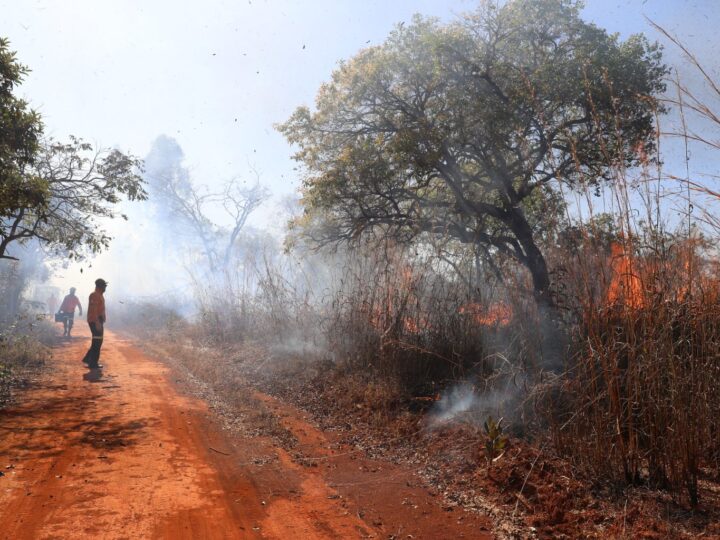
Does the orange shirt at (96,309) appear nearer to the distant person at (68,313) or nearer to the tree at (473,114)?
the tree at (473,114)

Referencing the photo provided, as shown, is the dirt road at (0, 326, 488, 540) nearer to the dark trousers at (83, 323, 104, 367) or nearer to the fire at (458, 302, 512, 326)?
the fire at (458, 302, 512, 326)

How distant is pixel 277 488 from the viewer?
387cm

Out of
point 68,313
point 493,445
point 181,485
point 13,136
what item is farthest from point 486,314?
point 68,313

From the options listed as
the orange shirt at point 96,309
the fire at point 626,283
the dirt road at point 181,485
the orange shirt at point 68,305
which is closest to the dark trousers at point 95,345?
the orange shirt at point 96,309

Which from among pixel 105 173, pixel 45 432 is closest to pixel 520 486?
pixel 45 432

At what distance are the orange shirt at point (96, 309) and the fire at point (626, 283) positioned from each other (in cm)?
893

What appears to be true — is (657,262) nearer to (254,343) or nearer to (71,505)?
(71,505)

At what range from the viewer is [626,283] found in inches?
127

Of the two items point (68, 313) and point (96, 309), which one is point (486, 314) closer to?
point (96, 309)

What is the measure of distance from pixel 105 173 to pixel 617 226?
9416 mm

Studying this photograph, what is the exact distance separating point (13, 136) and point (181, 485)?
17.1ft

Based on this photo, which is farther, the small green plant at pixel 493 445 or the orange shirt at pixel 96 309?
the orange shirt at pixel 96 309

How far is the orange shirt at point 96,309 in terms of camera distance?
30.0 ft

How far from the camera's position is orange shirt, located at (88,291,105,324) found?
9.13m
